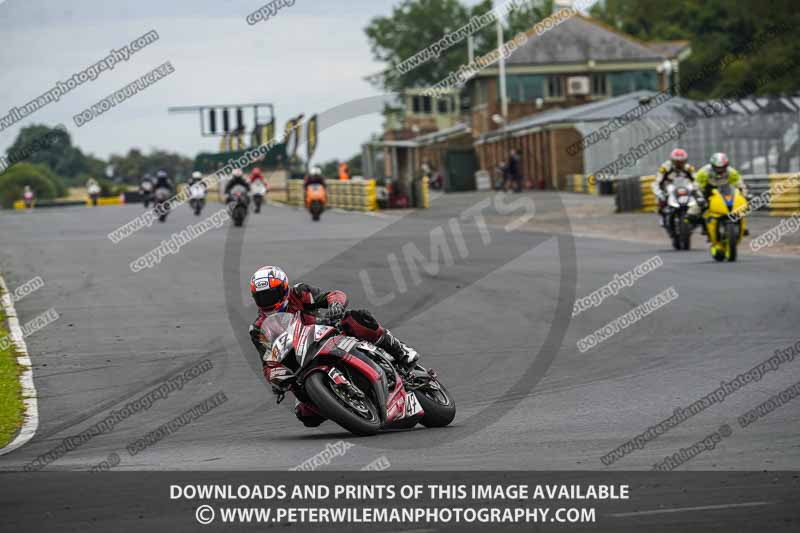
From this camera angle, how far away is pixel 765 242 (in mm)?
24922

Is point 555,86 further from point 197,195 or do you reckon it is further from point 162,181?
point 197,195

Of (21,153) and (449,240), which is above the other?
(21,153)

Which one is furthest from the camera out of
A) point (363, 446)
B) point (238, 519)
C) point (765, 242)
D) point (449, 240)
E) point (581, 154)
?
point (581, 154)

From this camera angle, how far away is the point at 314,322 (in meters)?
8.92

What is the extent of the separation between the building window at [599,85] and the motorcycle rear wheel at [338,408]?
64.1 metres

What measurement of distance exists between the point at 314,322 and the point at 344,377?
0.58 m

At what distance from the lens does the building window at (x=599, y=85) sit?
70938 mm

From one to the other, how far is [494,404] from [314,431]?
1639mm

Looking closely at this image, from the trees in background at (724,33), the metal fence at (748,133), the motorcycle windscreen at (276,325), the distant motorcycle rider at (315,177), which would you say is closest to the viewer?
the motorcycle windscreen at (276,325)

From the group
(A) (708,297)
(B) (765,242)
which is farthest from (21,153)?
(A) (708,297)

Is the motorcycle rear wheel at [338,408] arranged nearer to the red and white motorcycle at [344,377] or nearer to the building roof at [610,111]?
the red and white motorcycle at [344,377]

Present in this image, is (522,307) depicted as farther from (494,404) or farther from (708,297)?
(494,404)

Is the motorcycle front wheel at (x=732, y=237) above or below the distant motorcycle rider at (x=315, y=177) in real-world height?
below

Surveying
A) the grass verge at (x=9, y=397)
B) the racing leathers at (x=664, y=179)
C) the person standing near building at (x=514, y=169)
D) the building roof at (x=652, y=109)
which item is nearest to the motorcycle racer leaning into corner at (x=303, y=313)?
the grass verge at (x=9, y=397)
